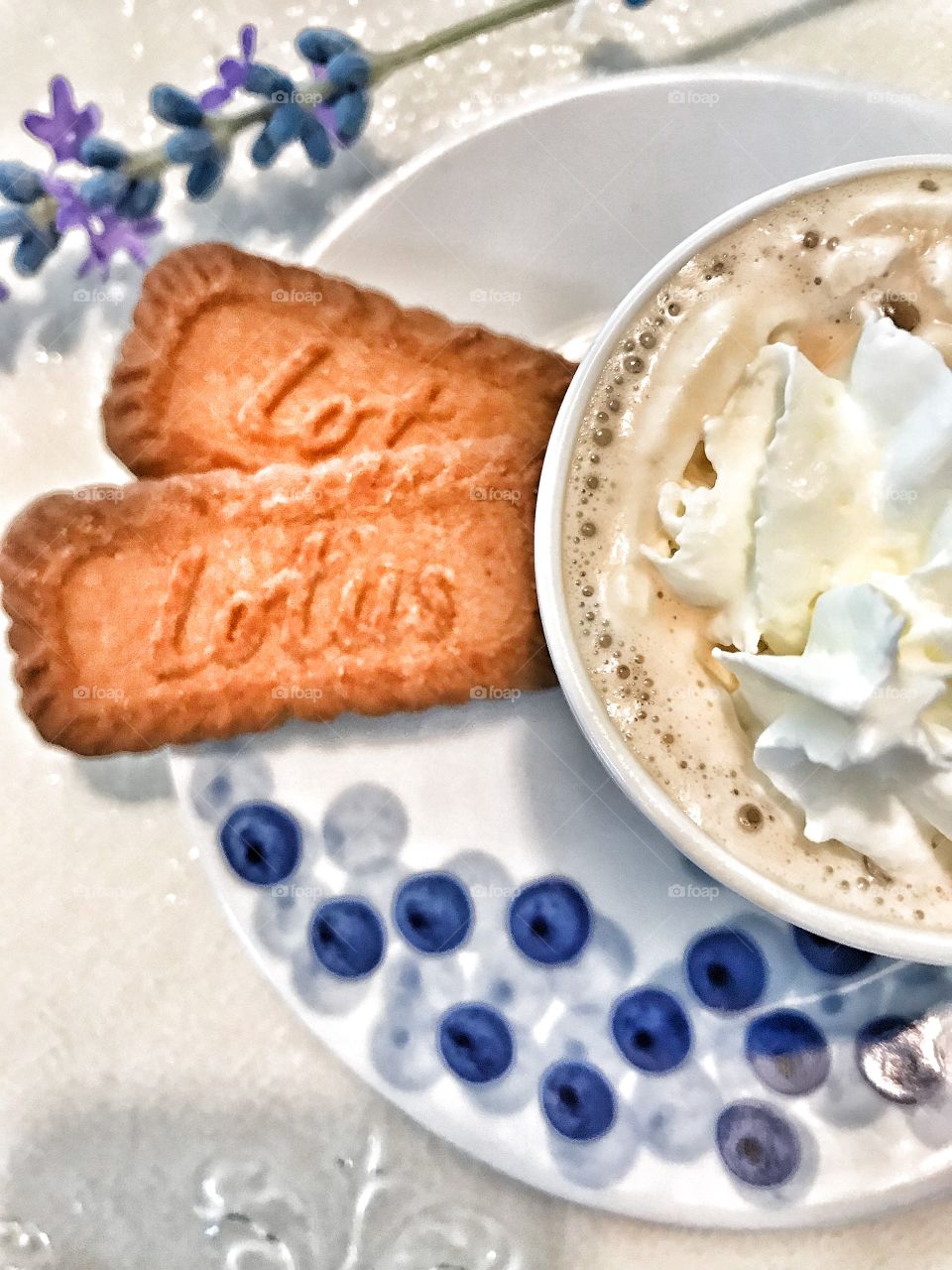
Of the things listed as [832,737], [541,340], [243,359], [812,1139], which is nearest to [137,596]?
[243,359]

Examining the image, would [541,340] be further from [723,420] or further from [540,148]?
[723,420]

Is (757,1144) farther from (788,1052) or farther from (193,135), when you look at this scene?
(193,135)

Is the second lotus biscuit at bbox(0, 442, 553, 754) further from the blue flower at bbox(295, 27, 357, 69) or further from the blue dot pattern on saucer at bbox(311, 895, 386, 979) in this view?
the blue flower at bbox(295, 27, 357, 69)

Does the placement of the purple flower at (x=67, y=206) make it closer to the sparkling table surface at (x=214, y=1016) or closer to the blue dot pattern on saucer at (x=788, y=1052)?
the sparkling table surface at (x=214, y=1016)

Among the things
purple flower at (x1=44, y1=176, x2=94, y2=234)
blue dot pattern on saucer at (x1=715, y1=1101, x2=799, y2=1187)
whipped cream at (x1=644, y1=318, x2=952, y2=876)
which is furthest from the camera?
purple flower at (x1=44, y1=176, x2=94, y2=234)

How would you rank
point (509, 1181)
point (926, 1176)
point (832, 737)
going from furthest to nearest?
1. point (509, 1181)
2. point (926, 1176)
3. point (832, 737)

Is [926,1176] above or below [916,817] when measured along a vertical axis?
below

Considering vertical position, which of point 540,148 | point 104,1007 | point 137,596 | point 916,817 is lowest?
point 104,1007

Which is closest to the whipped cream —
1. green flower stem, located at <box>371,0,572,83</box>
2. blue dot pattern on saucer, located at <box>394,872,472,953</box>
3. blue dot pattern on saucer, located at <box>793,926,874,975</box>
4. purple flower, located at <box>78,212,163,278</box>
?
blue dot pattern on saucer, located at <box>793,926,874,975</box>
